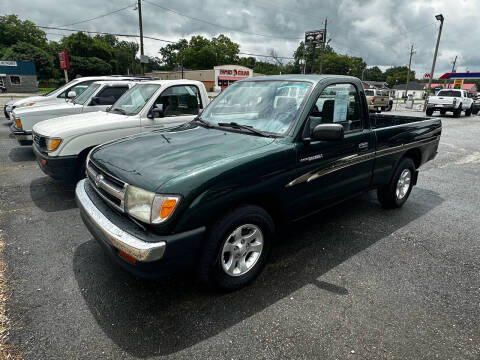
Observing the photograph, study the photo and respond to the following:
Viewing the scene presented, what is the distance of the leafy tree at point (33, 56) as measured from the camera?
5429cm

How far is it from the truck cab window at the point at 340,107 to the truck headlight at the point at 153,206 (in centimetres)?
177

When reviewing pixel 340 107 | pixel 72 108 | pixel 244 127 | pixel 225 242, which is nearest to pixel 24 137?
pixel 72 108

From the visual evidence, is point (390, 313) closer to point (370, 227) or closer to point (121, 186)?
point (370, 227)

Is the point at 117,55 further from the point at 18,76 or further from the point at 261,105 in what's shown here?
the point at 261,105

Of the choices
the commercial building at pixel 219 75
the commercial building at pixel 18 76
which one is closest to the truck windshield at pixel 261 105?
the commercial building at pixel 18 76

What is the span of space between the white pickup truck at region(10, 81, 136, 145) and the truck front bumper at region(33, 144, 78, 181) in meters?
2.95

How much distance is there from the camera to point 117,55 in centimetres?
9362

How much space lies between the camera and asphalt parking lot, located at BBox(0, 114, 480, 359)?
7.14 feet

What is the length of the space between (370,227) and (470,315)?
1650 mm

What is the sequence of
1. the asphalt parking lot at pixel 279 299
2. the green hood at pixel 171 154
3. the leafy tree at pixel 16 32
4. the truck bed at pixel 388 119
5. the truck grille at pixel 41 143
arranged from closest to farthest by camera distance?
the asphalt parking lot at pixel 279 299
the green hood at pixel 171 154
the truck grille at pixel 41 143
the truck bed at pixel 388 119
the leafy tree at pixel 16 32

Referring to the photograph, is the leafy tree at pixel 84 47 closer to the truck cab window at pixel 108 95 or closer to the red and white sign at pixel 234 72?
the red and white sign at pixel 234 72

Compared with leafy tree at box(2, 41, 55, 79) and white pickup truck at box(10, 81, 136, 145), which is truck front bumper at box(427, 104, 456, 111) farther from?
leafy tree at box(2, 41, 55, 79)

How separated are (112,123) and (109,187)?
265 cm

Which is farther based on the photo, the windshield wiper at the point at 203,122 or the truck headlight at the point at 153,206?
the windshield wiper at the point at 203,122
